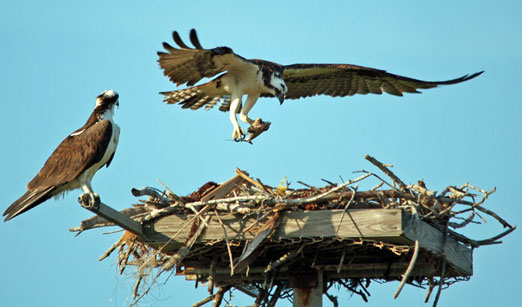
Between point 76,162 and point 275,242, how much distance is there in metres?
1.75

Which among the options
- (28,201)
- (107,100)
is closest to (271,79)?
(107,100)

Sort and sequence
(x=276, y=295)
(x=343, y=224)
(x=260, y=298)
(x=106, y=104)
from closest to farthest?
(x=343, y=224) < (x=260, y=298) < (x=276, y=295) < (x=106, y=104)

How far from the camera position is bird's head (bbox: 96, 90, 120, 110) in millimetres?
7021

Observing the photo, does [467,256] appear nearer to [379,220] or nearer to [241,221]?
[379,220]

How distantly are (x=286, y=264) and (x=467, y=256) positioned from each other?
1.48 metres

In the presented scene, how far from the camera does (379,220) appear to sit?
548 cm

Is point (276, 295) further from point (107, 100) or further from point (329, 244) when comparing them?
point (107, 100)

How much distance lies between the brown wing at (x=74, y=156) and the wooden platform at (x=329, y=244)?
73cm

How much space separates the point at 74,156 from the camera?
6.34 metres

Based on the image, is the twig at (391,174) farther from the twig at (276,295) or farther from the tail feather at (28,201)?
the tail feather at (28,201)

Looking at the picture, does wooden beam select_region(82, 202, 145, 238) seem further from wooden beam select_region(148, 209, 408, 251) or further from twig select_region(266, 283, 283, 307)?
twig select_region(266, 283, 283, 307)

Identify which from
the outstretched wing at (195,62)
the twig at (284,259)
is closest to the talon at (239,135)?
the outstretched wing at (195,62)

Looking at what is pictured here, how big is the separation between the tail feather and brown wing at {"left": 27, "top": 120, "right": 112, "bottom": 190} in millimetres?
69

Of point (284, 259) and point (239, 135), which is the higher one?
point (239, 135)
